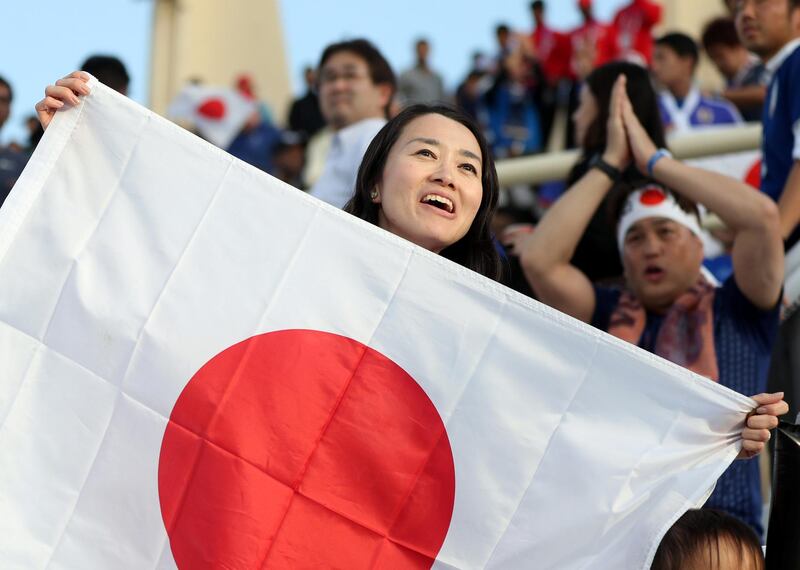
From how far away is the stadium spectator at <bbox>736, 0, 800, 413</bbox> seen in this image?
3891 mm

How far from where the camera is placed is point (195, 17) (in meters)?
15.1

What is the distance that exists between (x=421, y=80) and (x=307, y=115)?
1.35 m

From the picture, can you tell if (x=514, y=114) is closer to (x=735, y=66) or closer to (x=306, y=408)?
(x=735, y=66)

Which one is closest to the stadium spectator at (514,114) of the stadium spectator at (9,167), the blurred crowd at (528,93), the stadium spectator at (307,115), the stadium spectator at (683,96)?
the blurred crowd at (528,93)

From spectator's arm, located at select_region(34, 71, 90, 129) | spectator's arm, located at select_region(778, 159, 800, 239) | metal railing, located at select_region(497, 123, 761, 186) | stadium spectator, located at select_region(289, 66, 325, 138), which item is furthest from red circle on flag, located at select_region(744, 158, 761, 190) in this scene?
stadium spectator, located at select_region(289, 66, 325, 138)

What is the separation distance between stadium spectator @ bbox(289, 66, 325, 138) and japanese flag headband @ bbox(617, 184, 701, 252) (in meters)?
8.17

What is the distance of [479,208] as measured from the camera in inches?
126

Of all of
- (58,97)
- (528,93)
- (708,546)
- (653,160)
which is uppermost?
(528,93)

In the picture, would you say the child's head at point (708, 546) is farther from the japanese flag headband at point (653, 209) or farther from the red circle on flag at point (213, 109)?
the red circle on flag at point (213, 109)

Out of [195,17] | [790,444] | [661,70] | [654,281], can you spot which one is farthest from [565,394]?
[195,17]

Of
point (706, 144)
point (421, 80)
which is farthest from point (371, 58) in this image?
point (421, 80)

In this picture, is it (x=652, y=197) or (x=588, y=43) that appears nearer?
(x=652, y=197)

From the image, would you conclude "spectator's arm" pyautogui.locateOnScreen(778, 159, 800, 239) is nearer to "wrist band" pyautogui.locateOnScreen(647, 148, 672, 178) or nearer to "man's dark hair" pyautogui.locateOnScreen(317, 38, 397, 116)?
"wrist band" pyautogui.locateOnScreen(647, 148, 672, 178)

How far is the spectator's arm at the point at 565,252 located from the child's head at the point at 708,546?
4.20 feet
